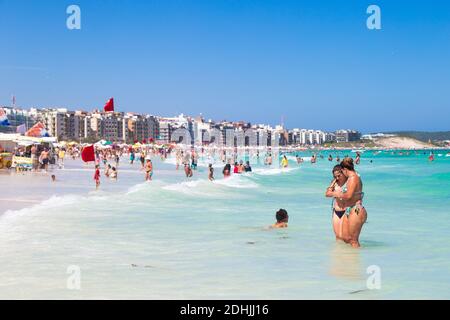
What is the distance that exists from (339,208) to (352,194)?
1.45 feet

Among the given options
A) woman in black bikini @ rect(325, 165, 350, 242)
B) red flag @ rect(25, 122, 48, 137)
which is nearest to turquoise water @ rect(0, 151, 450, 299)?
woman in black bikini @ rect(325, 165, 350, 242)

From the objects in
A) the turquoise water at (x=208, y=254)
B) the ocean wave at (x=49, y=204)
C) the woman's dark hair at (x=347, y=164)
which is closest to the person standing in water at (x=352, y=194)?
the woman's dark hair at (x=347, y=164)

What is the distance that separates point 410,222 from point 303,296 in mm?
7940

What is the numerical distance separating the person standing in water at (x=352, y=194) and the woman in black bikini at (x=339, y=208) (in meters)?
0.05

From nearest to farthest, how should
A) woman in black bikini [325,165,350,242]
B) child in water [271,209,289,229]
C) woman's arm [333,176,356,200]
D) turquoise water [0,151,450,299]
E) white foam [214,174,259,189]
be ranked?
turquoise water [0,151,450,299] < woman's arm [333,176,356,200] < woman in black bikini [325,165,350,242] < child in water [271,209,289,229] < white foam [214,174,259,189]

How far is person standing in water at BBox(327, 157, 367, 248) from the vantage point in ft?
26.8

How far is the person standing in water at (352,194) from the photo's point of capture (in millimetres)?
8180

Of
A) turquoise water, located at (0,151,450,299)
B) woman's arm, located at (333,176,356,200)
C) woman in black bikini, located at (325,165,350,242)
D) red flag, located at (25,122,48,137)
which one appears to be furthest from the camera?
red flag, located at (25,122,48,137)

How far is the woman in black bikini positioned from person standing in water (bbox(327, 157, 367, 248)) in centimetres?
5

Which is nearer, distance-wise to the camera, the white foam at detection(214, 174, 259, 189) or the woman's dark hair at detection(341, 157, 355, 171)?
the woman's dark hair at detection(341, 157, 355, 171)

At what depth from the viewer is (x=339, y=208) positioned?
857cm

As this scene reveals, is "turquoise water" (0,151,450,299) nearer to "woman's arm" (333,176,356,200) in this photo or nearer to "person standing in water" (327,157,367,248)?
"person standing in water" (327,157,367,248)

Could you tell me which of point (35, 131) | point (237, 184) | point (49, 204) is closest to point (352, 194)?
point (49, 204)

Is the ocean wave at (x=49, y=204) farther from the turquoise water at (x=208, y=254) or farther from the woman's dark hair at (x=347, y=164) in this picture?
the woman's dark hair at (x=347, y=164)
